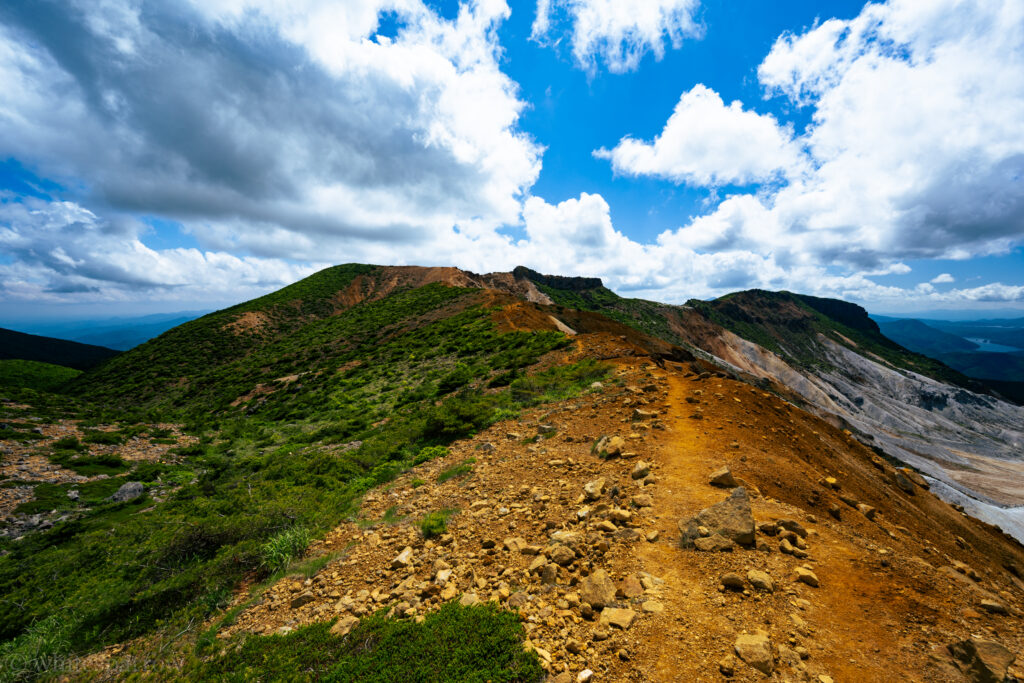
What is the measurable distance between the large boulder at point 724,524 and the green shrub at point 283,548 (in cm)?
674

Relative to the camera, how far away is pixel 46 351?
3851 inches

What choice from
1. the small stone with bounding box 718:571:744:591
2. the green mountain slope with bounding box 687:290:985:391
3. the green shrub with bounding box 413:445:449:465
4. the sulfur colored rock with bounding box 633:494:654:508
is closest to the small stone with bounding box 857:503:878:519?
the sulfur colored rock with bounding box 633:494:654:508

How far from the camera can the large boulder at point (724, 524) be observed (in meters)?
4.85

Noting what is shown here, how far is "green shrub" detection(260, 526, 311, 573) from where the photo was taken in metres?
6.41

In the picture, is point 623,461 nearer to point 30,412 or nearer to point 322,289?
point 30,412

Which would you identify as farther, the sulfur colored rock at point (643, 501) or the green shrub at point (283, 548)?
the green shrub at point (283, 548)

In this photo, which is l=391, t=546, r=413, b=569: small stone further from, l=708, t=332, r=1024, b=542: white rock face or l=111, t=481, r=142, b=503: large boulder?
l=708, t=332, r=1024, b=542: white rock face

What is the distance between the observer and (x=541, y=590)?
15.2 ft

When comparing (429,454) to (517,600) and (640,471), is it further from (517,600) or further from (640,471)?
(517,600)

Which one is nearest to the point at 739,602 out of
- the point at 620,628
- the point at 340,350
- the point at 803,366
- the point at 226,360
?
the point at 620,628

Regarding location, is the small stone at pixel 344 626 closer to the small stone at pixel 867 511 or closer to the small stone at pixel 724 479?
the small stone at pixel 724 479

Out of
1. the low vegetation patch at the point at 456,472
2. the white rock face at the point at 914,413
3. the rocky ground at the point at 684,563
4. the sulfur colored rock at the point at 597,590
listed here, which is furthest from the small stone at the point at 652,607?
the white rock face at the point at 914,413

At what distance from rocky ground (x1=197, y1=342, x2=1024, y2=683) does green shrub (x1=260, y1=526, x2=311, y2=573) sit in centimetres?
56

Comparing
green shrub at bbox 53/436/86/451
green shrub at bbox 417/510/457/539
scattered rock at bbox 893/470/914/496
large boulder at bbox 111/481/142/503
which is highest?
green shrub at bbox 417/510/457/539
